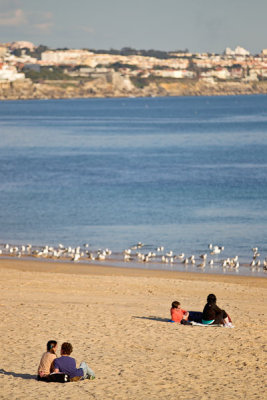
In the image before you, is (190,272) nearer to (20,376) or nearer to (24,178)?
(20,376)

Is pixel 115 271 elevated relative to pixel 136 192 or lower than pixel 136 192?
lower

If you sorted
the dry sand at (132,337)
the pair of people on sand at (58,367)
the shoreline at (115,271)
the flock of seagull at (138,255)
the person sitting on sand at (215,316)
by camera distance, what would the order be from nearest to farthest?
the dry sand at (132,337) < the pair of people on sand at (58,367) < the person sitting on sand at (215,316) < the shoreline at (115,271) < the flock of seagull at (138,255)

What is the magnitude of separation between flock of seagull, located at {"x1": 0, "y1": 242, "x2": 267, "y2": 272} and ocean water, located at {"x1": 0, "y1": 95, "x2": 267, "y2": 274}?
61 cm

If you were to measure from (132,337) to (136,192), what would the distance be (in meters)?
31.8

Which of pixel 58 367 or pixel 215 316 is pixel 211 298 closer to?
pixel 215 316

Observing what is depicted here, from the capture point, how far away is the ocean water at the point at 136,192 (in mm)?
29938

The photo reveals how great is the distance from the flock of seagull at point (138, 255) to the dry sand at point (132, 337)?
10.4 ft

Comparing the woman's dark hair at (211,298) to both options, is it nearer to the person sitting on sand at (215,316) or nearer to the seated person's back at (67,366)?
the person sitting on sand at (215,316)

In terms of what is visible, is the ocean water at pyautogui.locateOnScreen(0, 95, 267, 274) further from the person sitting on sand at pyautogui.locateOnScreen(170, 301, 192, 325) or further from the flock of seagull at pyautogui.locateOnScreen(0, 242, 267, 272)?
the person sitting on sand at pyautogui.locateOnScreen(170, 301, 192, 325)

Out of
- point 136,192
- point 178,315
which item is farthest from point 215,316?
point 136,192

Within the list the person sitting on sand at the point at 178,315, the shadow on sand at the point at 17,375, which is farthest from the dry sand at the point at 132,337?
the person sitting on sand at the point at 178,315

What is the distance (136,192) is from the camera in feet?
149

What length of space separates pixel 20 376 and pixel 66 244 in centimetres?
1716

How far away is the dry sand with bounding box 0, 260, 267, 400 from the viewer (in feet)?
36.0
